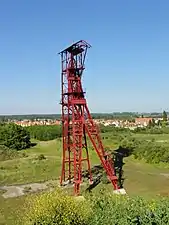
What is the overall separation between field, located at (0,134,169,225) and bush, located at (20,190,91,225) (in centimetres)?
571

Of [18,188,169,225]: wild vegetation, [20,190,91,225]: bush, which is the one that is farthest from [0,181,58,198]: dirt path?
[20,190,91,225]: bush

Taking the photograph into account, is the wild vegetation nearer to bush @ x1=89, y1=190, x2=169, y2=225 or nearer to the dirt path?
bush @ x1=89, y1=190, x2=169, y2=225

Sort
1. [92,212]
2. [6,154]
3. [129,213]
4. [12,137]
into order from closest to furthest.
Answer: [129,213]
[92,212]
[6,154]
[12,137]

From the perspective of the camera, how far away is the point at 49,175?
1436 inches

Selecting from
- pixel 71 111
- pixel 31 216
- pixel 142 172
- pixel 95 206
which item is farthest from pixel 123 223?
pixel 142 172

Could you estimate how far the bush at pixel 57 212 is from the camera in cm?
1661

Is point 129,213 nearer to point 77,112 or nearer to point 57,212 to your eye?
point 57,212

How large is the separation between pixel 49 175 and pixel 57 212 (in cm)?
1982

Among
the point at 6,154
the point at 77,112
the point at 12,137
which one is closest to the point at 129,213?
the point at 77,112

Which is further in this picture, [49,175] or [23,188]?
[49,175]

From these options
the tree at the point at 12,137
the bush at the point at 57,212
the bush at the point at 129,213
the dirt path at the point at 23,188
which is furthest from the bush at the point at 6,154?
the bush at the point at 129,213

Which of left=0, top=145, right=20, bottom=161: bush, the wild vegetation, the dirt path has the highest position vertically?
the wild vegetation

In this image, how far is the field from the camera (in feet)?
87.8

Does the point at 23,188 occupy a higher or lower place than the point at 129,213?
lower
